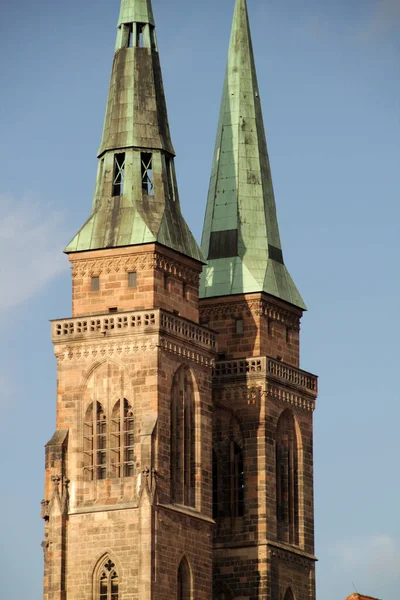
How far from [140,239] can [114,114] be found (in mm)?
5407

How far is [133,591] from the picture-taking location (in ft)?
313

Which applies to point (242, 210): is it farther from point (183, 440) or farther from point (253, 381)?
point (183, 440)

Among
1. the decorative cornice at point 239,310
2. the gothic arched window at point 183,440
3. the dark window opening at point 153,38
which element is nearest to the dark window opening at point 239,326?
the decorative cornice at point 239,310

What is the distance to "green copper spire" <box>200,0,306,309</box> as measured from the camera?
351ft

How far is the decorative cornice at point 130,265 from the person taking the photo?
99125 mm

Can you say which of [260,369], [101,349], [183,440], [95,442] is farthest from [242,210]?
[95,442]

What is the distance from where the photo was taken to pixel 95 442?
98.2 m

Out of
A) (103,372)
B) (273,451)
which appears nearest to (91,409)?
(103,372)

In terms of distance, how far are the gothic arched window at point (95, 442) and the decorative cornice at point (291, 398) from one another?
9.23 m

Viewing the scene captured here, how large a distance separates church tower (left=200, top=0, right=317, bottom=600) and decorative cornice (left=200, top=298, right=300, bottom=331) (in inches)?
1.5

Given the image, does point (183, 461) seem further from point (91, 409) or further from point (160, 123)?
point (160, 123)

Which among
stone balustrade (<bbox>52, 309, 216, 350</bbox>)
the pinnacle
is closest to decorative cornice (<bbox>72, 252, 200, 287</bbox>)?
stone balustrade (<bbox>52, 309, 216, 350</bbox>)

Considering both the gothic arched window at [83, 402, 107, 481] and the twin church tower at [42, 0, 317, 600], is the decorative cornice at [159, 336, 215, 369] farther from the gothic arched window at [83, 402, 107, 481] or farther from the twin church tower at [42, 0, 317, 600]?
the gothic arched window at [83, 402, 107, 481]

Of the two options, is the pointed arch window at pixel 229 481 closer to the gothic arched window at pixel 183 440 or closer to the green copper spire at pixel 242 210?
the gothic arched window at pixel 183 440
